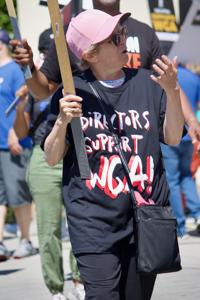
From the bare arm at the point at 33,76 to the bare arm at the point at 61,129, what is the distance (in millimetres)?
522

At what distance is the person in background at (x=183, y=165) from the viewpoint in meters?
9.91

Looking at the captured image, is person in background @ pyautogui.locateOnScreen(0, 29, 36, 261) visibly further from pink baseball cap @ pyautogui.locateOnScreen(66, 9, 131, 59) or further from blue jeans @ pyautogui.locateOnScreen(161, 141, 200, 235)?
pink baseball cap @ pyautogui.locateOnScreen(66, 9, 131, 59)

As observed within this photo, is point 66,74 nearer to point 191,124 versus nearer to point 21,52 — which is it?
point 21,52

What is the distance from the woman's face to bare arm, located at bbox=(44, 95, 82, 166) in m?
0.29

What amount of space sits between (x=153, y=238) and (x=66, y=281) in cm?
336

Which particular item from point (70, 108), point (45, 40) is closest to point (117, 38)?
point (70, 108)

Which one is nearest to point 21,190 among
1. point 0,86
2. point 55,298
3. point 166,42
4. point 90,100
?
point 0,86

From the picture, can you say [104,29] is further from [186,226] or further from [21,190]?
[186,226]

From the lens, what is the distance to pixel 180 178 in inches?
403

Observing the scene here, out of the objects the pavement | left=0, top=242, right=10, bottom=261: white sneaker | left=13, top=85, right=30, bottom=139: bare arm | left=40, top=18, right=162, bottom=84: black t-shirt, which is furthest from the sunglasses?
left=0, top=242, right=10, bottom=261: white sneaker

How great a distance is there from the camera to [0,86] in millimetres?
9508

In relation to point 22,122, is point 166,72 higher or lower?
higher

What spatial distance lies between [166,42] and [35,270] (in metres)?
3.00

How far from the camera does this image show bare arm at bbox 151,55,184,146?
13.7 feet
